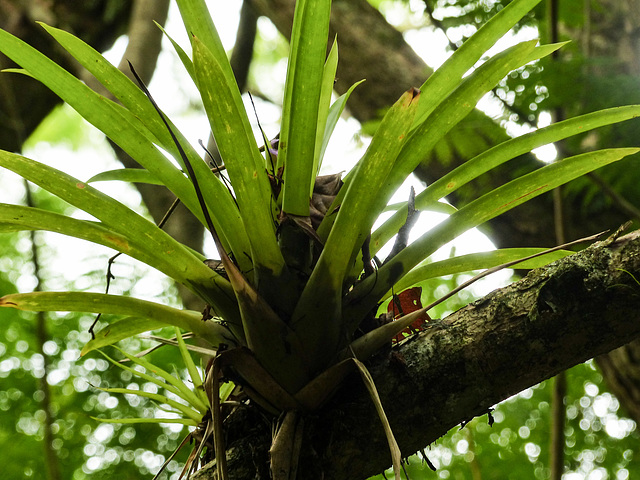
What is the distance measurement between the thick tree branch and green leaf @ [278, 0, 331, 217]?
0.27 m

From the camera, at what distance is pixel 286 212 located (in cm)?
69

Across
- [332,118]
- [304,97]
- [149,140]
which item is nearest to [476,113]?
[332,118]

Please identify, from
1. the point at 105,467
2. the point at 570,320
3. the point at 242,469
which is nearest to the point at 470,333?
the point at 570,320

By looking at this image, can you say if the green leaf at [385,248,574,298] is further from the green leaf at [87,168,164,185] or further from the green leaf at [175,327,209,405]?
the green leaf at [87,168,164,185]

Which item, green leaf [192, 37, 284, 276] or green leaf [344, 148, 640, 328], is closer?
green leaf [192, 37, 284, 276]

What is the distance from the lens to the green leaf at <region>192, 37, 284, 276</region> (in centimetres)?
60

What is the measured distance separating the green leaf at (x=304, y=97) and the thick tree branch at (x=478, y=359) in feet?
0.88

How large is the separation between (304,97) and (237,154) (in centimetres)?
12

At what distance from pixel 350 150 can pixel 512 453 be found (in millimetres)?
1977

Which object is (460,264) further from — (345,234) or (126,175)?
(126,175)

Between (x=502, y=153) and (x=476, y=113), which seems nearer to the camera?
(x=502, y=153)

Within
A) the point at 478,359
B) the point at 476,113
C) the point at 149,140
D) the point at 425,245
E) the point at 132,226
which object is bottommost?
the point at 478,359

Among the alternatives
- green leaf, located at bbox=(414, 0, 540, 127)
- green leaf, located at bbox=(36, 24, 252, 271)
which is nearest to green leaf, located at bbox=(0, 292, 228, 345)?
green leaf, located at bbox=(36, 24, 252, 271)

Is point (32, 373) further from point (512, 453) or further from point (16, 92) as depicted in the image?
point (512, 453)
